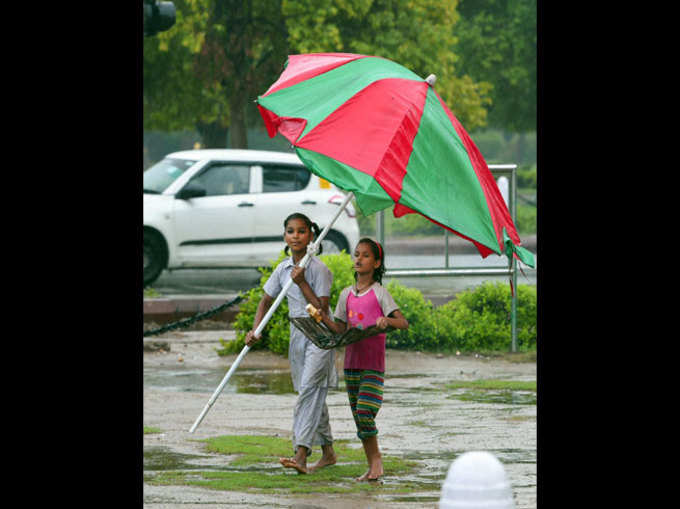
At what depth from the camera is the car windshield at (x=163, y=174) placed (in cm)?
1888

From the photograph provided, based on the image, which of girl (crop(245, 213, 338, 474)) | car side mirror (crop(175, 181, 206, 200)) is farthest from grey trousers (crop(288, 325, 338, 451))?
car side mirror (crop(175, 181, 206, 200))

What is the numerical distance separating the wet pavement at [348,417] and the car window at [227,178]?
5.65 metres

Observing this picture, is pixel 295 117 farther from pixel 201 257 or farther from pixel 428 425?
pixel 201 257

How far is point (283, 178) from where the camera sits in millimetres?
19359

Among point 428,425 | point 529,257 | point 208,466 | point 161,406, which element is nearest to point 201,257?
point 161,406

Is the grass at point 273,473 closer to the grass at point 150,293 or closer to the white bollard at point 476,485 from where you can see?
the white bollard at point 476,485

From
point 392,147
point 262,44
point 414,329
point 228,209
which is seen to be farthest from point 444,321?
point 262,44

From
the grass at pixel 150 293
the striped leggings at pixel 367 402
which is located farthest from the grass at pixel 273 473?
the grass at pixel 150 293

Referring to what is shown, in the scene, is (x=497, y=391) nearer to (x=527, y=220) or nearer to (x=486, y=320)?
(x=486, y=320)

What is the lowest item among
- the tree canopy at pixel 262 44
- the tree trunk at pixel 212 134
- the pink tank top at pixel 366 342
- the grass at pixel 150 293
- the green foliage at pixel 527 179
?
the grass at pixel 150 293

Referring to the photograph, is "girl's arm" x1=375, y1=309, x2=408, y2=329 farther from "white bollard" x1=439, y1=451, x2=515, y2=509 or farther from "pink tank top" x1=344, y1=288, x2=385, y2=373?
"white bollard" x1=439, y1=451, x2=515, y2=509

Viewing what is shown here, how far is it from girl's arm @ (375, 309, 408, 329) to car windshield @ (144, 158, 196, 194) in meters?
11.6

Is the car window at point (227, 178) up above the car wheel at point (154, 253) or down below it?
above
